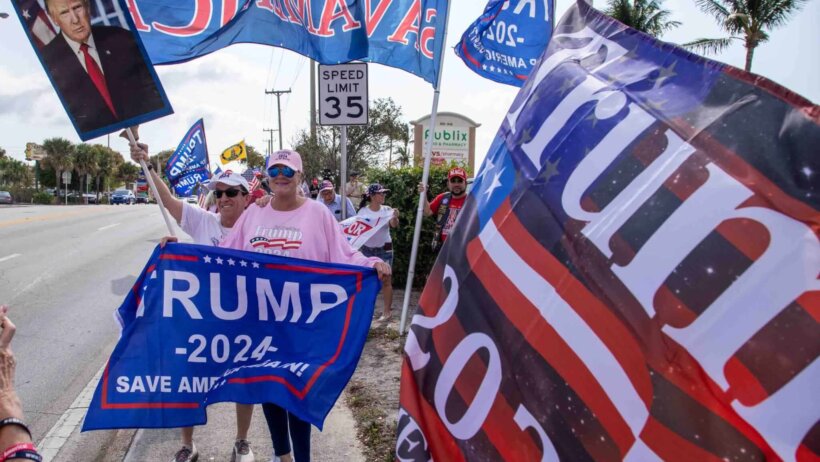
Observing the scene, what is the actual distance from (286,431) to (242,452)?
0.42m

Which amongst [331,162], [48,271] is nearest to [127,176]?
[331,162]

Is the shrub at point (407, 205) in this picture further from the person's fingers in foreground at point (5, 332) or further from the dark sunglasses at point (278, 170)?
the person's fingers in foreground at point (5, 332)

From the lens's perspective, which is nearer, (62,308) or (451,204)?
(451,204)

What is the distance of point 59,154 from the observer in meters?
75.4

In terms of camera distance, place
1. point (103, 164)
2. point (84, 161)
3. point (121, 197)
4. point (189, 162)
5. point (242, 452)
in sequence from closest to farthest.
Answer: point (242, 452) < point (189, 162) < point (121, 197) < point (84, 161) < point (103, 164)

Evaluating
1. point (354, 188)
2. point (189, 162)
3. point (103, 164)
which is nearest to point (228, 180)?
point (354, 188)

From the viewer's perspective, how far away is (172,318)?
345 centimetres

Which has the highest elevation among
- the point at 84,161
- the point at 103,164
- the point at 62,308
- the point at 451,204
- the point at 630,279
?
the point at 630,279

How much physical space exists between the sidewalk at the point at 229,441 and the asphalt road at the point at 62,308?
0.25 m

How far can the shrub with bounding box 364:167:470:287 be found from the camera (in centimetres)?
986

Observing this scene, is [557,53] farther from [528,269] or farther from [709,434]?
[709,434]

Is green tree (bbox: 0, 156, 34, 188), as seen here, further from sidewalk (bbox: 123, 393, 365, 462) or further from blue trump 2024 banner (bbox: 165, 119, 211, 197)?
sidewalk (bbox: 123, 393, 365, 462)

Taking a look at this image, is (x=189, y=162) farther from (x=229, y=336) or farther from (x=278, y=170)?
(x=229, y=336)

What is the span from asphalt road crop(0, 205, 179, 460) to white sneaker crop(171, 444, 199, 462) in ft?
2.01
